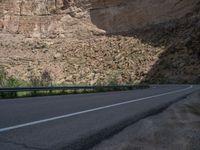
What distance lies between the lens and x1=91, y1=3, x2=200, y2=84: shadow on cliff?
55.9m

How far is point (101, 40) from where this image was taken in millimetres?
66625

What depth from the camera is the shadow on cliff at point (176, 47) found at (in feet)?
183

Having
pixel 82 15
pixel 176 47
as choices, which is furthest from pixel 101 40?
pixel 176 47

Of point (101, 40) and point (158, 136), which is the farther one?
point (101, 40)

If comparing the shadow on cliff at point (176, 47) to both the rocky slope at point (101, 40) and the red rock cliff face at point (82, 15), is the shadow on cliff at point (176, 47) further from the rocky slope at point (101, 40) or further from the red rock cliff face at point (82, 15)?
the red rock cliff face at point (82, 15)

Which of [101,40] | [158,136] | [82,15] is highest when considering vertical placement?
[82,15]

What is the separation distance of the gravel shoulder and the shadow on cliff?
4634 centimetres

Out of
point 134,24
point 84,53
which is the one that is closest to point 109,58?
point 84,53

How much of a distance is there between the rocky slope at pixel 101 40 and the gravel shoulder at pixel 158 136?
46674 mm

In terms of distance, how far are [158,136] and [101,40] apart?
60.1 meters

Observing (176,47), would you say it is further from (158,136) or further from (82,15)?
(158,136)

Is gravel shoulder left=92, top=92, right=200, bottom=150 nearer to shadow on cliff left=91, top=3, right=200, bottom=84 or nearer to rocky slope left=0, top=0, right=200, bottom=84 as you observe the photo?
shadow on cliff left=91, top=3, right=200, bottom=84

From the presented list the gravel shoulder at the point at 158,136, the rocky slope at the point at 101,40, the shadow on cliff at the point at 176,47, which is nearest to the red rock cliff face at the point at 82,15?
the rocky slope at the point at 101,40

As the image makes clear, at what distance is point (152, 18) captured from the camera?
68.4 m
